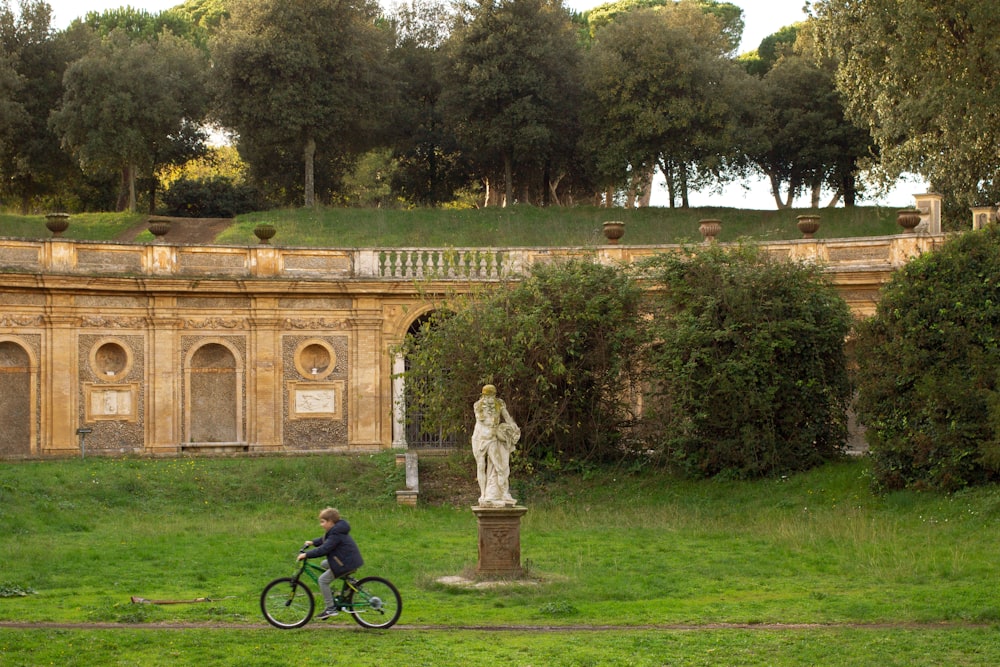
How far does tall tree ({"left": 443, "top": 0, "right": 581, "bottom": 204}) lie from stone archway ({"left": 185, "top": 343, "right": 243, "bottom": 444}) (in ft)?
71.9

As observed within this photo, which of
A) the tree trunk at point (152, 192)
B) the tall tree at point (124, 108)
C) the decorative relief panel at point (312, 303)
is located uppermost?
the tall tree at point (124, 108)

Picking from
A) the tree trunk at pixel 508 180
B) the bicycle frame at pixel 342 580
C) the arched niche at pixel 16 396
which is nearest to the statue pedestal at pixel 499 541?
the bicycle frame at pixel 342 580

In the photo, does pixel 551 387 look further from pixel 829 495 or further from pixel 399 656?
pixel 399 656

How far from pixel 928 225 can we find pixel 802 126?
1827 centimetres

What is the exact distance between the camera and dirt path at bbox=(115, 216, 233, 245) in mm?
47219

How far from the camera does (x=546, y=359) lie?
2780 cm

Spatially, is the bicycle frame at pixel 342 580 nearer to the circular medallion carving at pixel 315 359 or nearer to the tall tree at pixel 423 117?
the circular medallion carving at pixel 315 359

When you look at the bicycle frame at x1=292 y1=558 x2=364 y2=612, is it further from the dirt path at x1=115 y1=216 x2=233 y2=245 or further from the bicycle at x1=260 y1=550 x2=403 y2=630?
the dirt path at x1=115 y1=216 x2=233 y2=245

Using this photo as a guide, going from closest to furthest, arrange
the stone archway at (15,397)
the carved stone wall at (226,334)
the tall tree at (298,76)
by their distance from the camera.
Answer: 1. the stone archway at (15,397)
2. the carved stone wall at (226,334)
3. the tall tree at (298,76)

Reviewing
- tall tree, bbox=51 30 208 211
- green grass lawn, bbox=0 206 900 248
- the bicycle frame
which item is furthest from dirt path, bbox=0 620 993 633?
tall tree, bbox=51 30 208 211

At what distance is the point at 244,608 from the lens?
49.1 ft

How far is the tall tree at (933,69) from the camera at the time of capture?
23.6 meters

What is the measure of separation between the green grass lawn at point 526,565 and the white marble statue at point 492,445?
45.2 inches

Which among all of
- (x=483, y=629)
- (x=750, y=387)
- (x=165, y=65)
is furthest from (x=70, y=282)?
(x=165, y=65)
